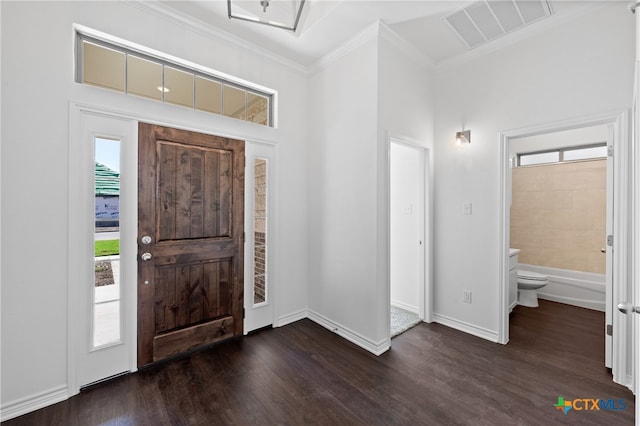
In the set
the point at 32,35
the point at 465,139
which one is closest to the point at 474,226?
the point at 465,139

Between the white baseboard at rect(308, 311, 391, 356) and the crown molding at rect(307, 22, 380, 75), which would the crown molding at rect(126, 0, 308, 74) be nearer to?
the crown molding at rect(307, 22, 380, 75)

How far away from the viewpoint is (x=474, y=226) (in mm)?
2939

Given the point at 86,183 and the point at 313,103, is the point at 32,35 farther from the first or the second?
the point at 313,103

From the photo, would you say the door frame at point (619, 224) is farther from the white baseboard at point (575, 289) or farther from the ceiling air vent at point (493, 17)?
the white baseboard at point (575, 289)

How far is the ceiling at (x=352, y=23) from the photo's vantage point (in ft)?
7.53

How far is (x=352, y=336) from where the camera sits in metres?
2.81

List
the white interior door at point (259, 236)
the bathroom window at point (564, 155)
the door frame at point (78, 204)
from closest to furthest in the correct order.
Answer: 1. the door frame at point (78, 204)
2. the white interior door at point (259, 236)
3. the bathroom window at point (564, 155)

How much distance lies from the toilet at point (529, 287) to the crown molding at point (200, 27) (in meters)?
4.03

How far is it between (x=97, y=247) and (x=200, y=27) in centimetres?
208

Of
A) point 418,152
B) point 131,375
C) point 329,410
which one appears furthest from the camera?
point 418,152

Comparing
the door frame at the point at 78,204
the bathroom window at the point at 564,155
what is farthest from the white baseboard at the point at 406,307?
the bathroom window at the point at 564,155

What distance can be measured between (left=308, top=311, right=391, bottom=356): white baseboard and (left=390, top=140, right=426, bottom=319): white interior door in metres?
0.93

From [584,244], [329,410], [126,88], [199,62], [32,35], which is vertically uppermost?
[199,62]

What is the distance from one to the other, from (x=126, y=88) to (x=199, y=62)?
2.20 feet
